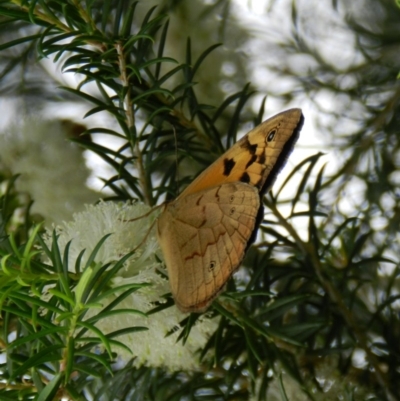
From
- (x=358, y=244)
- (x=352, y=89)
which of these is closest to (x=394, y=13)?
(x=352, y=89)

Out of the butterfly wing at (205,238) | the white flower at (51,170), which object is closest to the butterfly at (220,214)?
the butterfly wing at (205,238)

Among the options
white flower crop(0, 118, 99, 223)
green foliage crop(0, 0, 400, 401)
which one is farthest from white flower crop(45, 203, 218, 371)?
white flower crop(0, 118, 99, 223)

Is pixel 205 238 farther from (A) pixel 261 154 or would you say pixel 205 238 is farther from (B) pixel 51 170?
(B) pixel 51 170

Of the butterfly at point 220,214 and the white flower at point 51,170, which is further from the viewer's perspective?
the white flower at point 51,170

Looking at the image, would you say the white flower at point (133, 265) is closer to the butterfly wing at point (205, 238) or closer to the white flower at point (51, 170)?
the butterfly wing at point (205, 238)

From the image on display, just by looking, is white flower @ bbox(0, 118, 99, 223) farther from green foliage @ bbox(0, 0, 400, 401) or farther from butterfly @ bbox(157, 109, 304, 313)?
butterfly @ bbox(157, 109, 304, 313)

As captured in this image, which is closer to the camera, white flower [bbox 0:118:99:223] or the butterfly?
the butterfly
